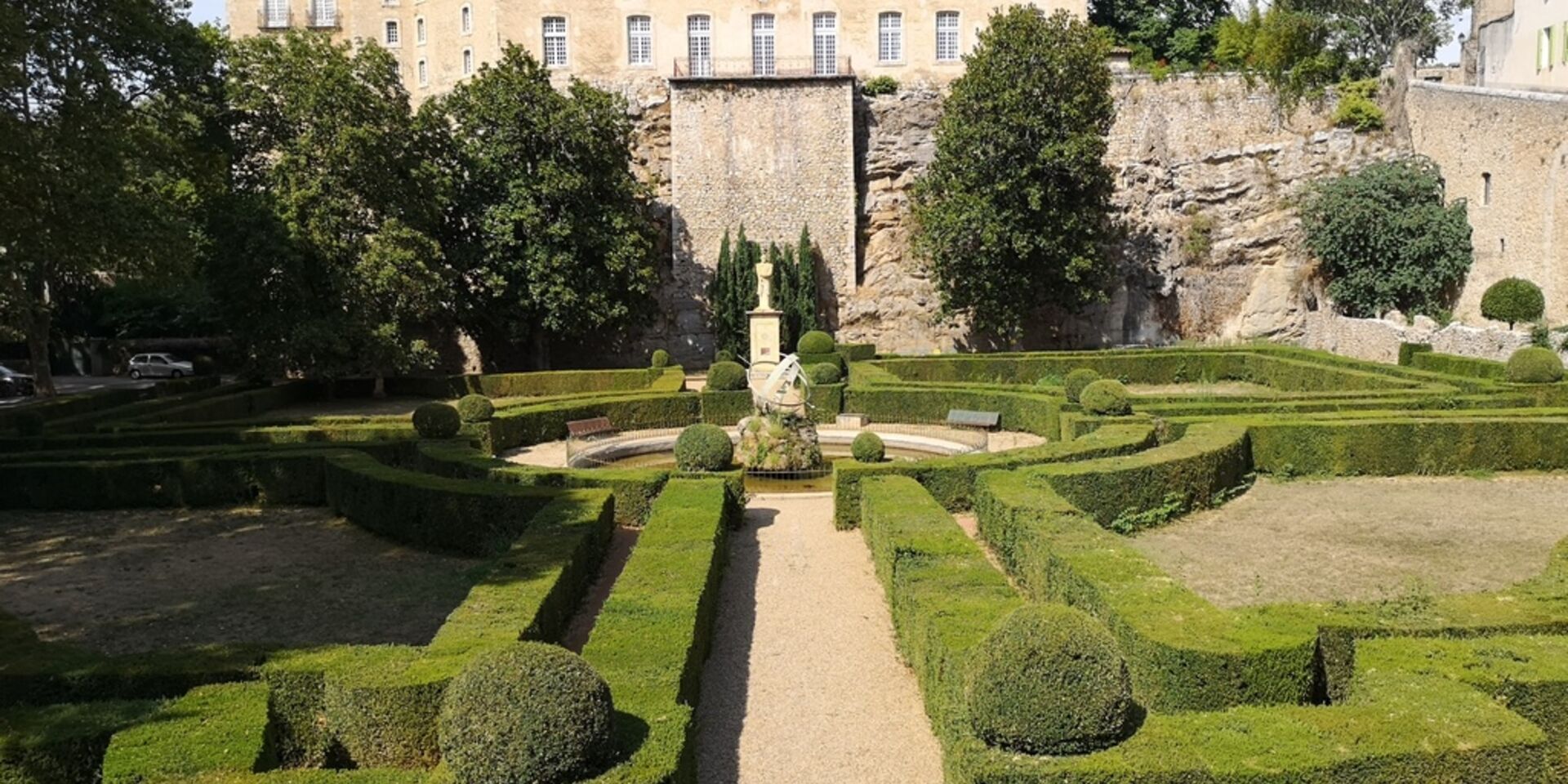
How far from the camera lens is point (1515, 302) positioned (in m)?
27.9

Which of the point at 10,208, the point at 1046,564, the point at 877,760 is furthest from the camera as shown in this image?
the point at 10,208

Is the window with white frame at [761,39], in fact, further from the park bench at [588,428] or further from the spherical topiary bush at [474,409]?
the spherical topiary bush at [474,409]

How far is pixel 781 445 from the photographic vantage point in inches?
656

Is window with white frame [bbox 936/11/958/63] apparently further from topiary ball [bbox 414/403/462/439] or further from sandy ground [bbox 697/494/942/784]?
sandy ground [bbox 697/494/942/784]

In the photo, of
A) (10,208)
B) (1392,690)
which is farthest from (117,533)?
(1392,690)

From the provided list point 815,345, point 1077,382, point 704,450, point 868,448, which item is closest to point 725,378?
point 815,345

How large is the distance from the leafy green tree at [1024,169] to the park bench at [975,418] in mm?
11627

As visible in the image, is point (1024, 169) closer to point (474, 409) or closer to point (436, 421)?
point (474, 409)

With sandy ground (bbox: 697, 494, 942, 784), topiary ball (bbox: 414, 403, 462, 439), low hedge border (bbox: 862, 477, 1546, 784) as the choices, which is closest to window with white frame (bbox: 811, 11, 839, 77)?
topiary ball (bbox: 414, 403, 462, 439)

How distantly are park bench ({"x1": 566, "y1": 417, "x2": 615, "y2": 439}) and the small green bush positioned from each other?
22237 millimetres

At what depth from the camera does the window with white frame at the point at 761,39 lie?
131ft

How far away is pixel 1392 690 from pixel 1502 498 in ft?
33.7

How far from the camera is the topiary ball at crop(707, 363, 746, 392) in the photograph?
77.5 feet

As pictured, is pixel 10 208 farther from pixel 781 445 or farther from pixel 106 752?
pixel 106 752
